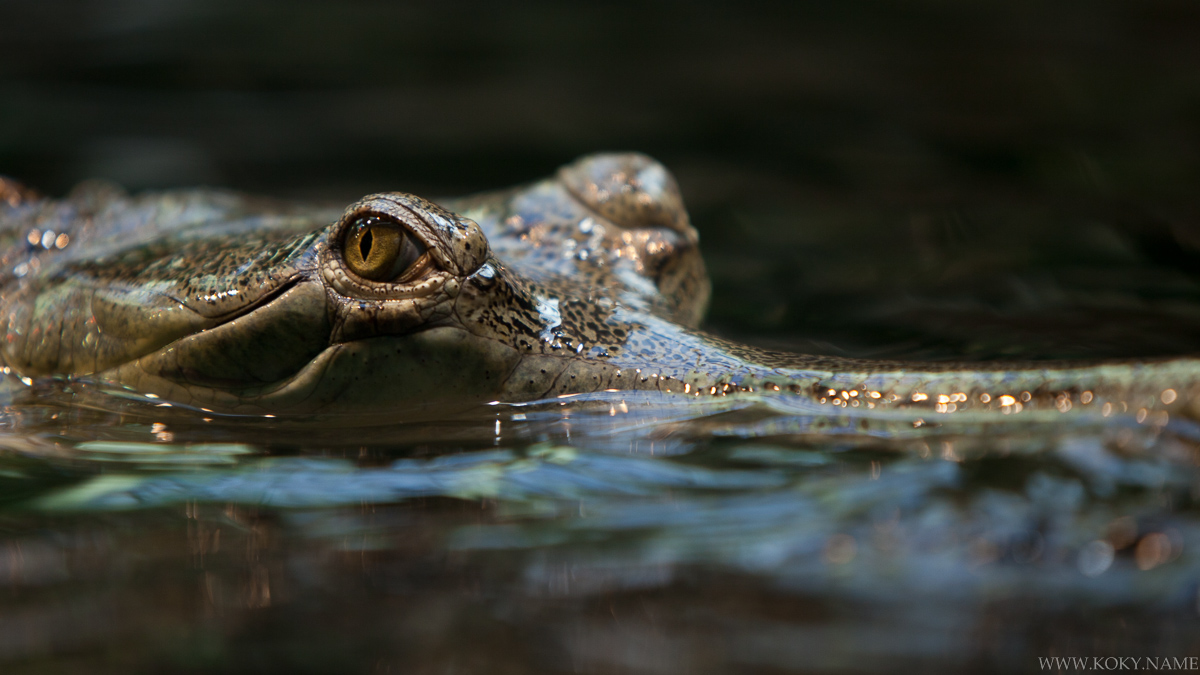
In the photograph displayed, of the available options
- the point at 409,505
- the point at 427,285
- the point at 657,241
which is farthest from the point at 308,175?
the point at 409,505

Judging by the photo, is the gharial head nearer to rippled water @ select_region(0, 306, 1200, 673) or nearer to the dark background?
rippled water @ select_region(0, 306, 1200, 673)

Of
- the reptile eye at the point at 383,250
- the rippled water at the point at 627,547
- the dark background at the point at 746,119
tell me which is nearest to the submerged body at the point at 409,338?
the reptile eye at the point at 383,250

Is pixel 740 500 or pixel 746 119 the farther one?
pixel 746 119

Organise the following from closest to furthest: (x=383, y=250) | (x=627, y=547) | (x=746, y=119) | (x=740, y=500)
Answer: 1. (x=627, y=547)
2. (x=740, y=500)
3. (x=383, y=250)
4. (x=746, y=119)

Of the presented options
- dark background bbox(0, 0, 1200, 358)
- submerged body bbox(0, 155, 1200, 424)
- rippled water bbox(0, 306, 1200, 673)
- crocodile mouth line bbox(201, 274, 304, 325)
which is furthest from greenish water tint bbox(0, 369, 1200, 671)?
Result: dark background bbox(0, 0, 1200, 358)

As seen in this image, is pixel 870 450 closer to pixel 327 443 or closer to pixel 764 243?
pixel 327 443

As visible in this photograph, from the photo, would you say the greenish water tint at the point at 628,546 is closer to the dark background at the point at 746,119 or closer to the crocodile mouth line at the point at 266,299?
the crocodile mouth line at the point at 266,299

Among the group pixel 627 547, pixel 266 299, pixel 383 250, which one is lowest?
pixel 627 547

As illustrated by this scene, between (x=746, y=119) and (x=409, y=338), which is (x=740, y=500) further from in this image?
(x=746, y=119)

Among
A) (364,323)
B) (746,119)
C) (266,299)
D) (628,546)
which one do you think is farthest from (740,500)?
(746,119)
